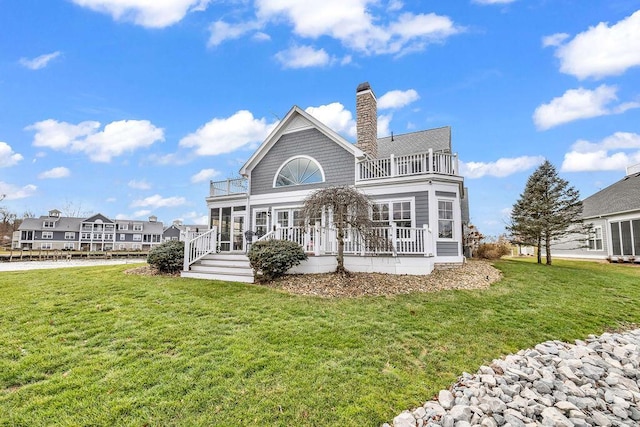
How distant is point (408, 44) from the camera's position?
1321 centimetres

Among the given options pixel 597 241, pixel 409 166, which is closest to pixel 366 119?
pixel 409 166

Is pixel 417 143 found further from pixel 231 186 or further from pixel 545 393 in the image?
pixel 545 393

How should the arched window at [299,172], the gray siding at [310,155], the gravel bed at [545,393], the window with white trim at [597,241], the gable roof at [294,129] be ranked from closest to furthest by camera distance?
the gravel bed at [545,393], the gable roof at [294,129], the gray siding at [310,155], the arched window at [299,172], the window with white trim at [597,241]

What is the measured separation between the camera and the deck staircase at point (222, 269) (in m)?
9.59

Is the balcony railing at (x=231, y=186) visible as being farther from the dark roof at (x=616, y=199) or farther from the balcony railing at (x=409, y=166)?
the dark roof at (x=616, y=199)

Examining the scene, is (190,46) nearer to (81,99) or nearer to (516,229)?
(81,99)

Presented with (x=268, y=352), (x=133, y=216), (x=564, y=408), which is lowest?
(x=564, y=408)

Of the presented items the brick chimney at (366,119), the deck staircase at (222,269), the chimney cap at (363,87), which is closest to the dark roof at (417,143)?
the brick chimney at (366,119)

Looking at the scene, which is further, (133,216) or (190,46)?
(133,216)

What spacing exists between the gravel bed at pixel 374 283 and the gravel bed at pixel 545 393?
3490 mm

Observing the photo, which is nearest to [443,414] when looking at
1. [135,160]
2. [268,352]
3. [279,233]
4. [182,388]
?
[268,352]

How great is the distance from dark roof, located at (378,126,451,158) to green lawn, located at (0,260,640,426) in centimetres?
903

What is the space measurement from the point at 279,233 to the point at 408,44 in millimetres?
10069

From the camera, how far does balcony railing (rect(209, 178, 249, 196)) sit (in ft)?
50.4
